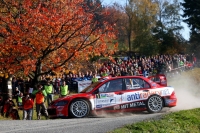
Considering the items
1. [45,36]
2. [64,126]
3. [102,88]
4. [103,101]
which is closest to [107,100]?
[103,101]

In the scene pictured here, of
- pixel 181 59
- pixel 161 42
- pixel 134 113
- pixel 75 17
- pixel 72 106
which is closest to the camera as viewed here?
pixel 72 106

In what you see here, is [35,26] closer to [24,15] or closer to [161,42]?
[24,15]

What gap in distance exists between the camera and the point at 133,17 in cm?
5128

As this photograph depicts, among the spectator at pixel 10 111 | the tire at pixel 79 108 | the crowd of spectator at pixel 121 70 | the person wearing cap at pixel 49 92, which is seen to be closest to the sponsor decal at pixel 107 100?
the tire at pixel 79 108

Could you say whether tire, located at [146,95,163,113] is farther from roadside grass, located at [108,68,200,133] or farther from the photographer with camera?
the photographer with camera

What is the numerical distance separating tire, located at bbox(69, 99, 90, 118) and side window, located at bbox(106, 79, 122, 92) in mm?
1104

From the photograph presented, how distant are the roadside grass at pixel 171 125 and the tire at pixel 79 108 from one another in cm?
293

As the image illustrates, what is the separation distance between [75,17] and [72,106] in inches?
198

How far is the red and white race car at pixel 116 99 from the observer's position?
1238 cm

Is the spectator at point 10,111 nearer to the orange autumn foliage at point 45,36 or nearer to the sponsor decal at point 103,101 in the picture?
the orange autumn foliage at point 45,36

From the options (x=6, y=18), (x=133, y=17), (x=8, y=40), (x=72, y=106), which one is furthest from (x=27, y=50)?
(x=133, y=17)

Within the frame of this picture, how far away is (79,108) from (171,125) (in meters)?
3.56

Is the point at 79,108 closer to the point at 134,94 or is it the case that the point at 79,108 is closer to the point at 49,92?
the point at 134,94

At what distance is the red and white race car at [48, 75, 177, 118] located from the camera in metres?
12.4
